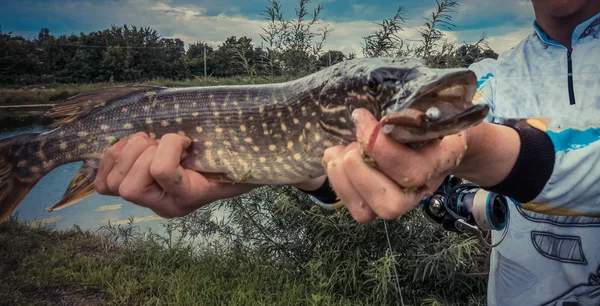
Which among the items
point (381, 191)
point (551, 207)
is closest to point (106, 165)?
point (381, 191)

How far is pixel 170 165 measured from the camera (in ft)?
6.25

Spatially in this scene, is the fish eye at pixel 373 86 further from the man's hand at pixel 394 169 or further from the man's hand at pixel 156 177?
the man's hand at pixel 156 177

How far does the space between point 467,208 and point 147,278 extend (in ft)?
13.6

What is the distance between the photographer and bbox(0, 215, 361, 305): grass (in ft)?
15.0

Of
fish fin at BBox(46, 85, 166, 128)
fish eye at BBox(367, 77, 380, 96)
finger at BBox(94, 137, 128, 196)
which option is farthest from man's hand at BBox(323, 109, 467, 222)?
fish fin at BBox(46, 85, 166, 128)

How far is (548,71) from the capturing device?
1965 millimetres

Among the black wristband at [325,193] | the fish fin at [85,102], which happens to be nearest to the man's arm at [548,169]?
the black wristband at [325,193]

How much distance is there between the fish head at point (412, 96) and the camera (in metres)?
0.95

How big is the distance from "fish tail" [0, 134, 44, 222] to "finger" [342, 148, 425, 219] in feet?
6.02

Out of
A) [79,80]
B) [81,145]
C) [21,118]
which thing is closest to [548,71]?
[81,145]

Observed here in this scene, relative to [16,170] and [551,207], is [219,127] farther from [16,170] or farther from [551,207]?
[551,207]

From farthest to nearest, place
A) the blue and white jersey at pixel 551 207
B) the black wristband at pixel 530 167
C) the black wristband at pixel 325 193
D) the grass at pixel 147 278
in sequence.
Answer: the grass at pixel 147 278 < the black wristband at pixel 325 193 < the blue and white jersey at pixel 551 207 < the black wristband at pixel 530 167

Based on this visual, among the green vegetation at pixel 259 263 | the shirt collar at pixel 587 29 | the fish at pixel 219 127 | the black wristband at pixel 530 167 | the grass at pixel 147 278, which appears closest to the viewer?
the black wristband at pixel 530 167

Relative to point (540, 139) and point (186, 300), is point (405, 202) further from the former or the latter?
point (186, 300)
